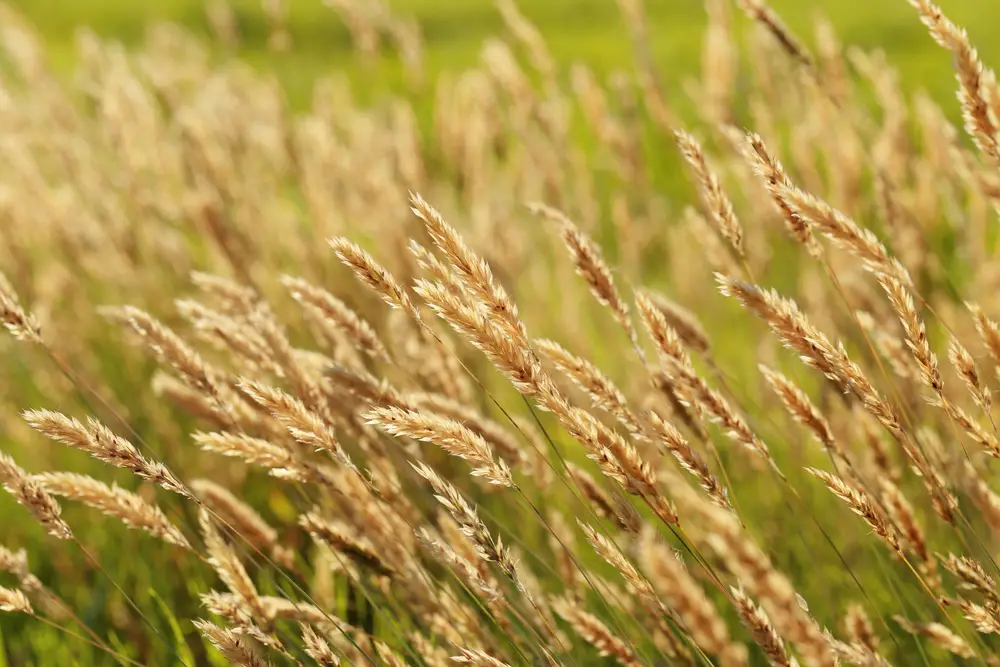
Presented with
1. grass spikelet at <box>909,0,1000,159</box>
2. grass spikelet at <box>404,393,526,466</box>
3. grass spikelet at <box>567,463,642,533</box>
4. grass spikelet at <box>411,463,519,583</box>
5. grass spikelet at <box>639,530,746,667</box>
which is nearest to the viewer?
grass spikelet at <box>639,530,746,667</box>

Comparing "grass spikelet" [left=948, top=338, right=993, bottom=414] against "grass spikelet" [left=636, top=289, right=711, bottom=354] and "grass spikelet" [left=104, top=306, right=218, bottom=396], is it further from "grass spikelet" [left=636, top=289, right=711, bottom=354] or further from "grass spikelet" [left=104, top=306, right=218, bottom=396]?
"grass spikelet" [left=104, top=306, right=218, bottom=396]

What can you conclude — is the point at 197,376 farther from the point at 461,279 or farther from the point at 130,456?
the point at 461,279

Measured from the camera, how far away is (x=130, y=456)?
4.06 feet

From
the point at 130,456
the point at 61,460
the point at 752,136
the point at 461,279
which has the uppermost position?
the point at 752,136

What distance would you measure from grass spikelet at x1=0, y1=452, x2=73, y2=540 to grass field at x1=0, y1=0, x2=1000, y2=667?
0.09 meters

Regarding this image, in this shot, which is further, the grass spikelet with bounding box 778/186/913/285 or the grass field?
the grass field

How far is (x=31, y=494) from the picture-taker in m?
1.29

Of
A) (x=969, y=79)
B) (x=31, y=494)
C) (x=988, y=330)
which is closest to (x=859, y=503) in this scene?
(x=988, y=330)

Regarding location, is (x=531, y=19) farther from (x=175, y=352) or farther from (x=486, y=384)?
(x=175, y=352)

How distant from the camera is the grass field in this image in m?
1.39

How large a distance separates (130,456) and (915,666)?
1616 millimetres

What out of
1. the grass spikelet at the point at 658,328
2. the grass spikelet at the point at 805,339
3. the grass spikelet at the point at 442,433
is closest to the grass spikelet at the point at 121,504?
the grass spikelet at the point at 442,433

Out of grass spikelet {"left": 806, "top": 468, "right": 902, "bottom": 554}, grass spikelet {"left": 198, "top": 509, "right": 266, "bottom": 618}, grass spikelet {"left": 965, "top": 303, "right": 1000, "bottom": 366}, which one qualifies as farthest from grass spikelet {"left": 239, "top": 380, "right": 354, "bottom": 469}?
grass spikelet {"left": 965, "top": 303, "right": 1000, "bottom": 366}

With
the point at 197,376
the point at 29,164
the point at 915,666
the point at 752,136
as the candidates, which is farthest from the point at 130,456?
the point at 29,164
